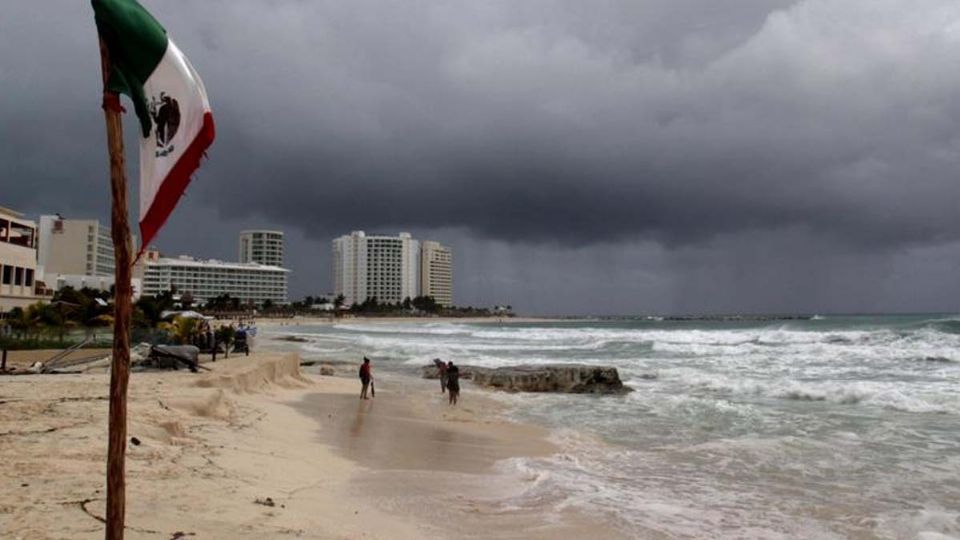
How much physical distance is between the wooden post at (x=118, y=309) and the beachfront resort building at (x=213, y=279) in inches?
5966

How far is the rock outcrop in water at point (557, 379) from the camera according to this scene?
22781 mm

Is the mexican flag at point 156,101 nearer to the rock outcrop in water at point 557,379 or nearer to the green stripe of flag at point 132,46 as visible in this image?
the green stripe of flag at point 132,46

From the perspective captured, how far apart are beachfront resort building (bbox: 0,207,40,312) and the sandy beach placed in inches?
1269

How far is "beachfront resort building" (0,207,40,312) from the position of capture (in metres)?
41.1

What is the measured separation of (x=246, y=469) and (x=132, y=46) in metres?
6.11

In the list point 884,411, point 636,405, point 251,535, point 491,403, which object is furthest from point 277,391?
point 884,411

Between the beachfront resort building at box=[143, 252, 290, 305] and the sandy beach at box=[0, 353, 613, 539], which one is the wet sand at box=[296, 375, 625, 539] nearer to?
the sandy beach at box=[0, 353, 613, 539]

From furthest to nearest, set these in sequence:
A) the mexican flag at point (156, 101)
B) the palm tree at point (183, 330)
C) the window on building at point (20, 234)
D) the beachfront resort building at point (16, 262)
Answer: the window on building at point (20, 234) → the beachfront resort building at point (16, 262) → the palm tree at point (183, 330) → the mexican flag at point (156, 101)

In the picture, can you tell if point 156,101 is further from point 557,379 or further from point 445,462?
point 557,379

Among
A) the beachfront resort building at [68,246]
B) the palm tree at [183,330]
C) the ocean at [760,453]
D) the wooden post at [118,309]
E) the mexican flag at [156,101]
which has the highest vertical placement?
the beachfront resort building at [68,246]

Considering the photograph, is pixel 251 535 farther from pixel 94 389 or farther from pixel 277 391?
pixel 277 391

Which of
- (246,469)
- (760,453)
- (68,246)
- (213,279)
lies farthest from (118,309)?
(213,279)

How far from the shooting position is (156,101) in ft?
11.6

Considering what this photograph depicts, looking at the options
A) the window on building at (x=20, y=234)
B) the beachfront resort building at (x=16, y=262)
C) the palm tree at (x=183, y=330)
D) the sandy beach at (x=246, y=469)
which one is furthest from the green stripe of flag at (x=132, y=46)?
the window on building at (x=20, y=234)
